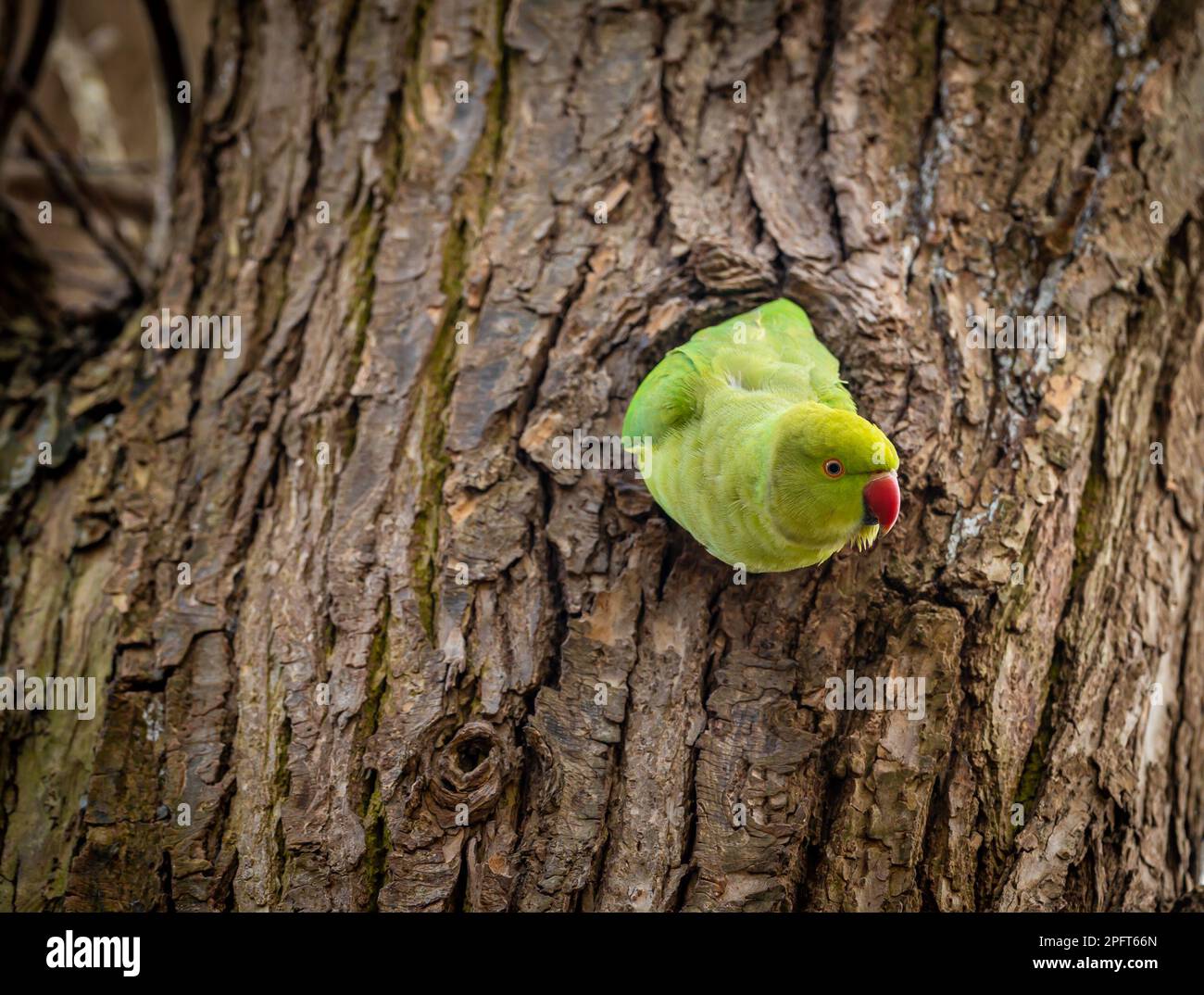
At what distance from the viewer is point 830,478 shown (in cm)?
255

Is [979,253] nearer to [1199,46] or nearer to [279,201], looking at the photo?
[1199,46]

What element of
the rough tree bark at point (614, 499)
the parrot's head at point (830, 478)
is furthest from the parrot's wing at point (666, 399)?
the parrot's head at point (830, 478)

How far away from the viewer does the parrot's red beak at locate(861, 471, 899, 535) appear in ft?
8.29

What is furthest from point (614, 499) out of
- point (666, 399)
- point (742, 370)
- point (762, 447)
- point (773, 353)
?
point (773, 353)

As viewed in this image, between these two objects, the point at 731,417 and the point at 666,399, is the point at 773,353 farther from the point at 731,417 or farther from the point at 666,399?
the point at 666,399

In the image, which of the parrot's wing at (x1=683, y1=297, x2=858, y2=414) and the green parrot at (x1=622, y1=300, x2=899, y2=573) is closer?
the green parrot at (x1=622, y1=300, x2=899, y2=573)

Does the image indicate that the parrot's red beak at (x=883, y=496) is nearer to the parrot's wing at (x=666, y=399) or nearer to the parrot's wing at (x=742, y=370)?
the parrot's wing at (x=742, y=370)

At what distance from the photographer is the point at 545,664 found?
276 cm

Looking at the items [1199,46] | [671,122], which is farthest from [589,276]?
[1199,46]

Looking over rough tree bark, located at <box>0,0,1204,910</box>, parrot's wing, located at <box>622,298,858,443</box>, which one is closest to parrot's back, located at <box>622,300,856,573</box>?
parrot's wing, located at <box>622,298,858,443</box>

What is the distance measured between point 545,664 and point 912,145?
2.31 m

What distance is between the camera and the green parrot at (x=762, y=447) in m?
2.54

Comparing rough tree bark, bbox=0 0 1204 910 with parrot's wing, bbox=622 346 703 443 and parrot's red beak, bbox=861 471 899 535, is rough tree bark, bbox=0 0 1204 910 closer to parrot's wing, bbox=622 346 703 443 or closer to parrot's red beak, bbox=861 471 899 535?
parrot's wing, bbox=622 346 703 443

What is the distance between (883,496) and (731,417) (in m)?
Answer: 0.58
